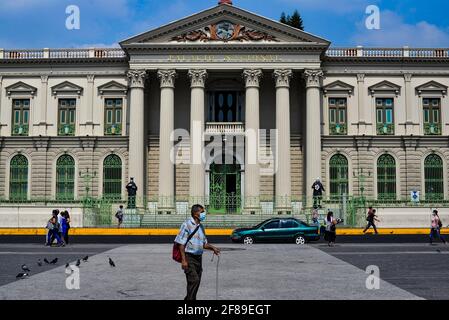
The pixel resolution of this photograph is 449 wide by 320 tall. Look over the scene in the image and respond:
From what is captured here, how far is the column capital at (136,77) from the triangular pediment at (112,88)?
268 centimetres

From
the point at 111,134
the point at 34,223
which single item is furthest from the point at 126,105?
the point at 34,223

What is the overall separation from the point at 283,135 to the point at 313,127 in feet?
7.64

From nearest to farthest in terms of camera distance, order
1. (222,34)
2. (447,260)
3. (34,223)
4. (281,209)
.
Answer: (447,260), (34,223), (281,209), (222,34)

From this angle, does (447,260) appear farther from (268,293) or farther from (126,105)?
(126,105)

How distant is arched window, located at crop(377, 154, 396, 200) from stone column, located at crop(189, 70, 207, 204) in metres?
14.1

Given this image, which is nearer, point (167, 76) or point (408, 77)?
point (167, 76)

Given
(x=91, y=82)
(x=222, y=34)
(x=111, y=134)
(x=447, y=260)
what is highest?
(x=222, y=34)

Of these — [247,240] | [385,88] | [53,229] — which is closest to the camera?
[53,229]

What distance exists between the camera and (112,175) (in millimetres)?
49250

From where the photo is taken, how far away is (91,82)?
4934cm

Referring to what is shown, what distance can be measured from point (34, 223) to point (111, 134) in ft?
43.3

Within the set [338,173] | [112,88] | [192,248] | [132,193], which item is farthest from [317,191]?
[192,248]

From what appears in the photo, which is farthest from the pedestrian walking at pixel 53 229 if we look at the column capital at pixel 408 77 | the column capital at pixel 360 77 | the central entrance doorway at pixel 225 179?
the column capital at pixel 408 77

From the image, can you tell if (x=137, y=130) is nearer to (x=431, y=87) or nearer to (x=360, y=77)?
(x=360, y=77)
